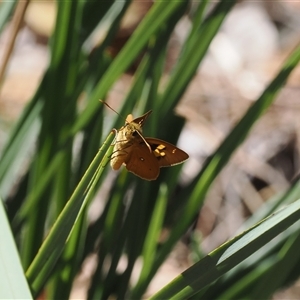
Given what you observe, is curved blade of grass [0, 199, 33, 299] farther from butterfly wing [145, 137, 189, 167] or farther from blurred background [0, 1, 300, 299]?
blurred background [0, 1, 300, 299]

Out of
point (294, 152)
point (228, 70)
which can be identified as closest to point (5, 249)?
point (294, 152)

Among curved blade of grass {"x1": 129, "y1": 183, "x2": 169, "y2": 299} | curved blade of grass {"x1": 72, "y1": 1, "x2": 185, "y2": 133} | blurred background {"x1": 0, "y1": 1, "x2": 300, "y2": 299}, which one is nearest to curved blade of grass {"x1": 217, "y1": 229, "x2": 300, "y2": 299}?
curved blade of grass {"x1": 129, "y1": 183, "x2": 169, "y2": 299}

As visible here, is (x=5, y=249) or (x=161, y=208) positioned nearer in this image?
(x=5, y=249)

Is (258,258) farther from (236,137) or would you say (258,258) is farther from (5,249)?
(5,249)

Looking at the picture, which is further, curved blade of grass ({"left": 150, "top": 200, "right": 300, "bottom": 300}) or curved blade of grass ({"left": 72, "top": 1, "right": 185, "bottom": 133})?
curved blade of grass ({"left": 72, "top": 1, "right": 185, "bottom": 133})

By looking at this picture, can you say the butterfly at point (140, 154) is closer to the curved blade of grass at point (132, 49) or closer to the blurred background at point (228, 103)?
the curved blade of grass at point (132, 49)
